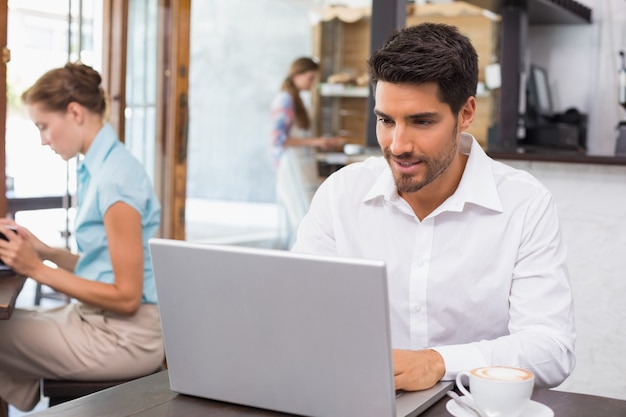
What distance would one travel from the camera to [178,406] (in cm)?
127

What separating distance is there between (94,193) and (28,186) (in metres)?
1.07

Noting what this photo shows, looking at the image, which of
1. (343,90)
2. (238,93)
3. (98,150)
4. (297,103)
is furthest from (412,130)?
(238,93)

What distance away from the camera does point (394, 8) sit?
3.70 metres

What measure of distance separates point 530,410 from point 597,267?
234 cm

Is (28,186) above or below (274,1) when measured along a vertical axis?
below

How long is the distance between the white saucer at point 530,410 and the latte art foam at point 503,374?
0.06 m

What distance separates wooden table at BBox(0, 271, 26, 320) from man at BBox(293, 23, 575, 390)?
69 centimetres

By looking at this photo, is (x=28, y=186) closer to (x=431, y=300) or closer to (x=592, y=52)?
(x=431, y=300)

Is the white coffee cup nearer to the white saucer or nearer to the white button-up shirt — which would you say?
the white saucer

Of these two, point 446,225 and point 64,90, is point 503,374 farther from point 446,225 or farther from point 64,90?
point 64,90

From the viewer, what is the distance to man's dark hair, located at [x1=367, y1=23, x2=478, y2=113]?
159 centimetres

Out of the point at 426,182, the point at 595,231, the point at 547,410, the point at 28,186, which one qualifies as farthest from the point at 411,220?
the point at 28,186

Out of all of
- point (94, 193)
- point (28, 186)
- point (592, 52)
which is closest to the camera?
point (94, 193)

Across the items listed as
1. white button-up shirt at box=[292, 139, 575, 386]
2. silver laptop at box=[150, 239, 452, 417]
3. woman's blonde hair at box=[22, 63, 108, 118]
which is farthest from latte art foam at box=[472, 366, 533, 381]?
woman's blonde hair at box=[22, 63, 108, 118]
